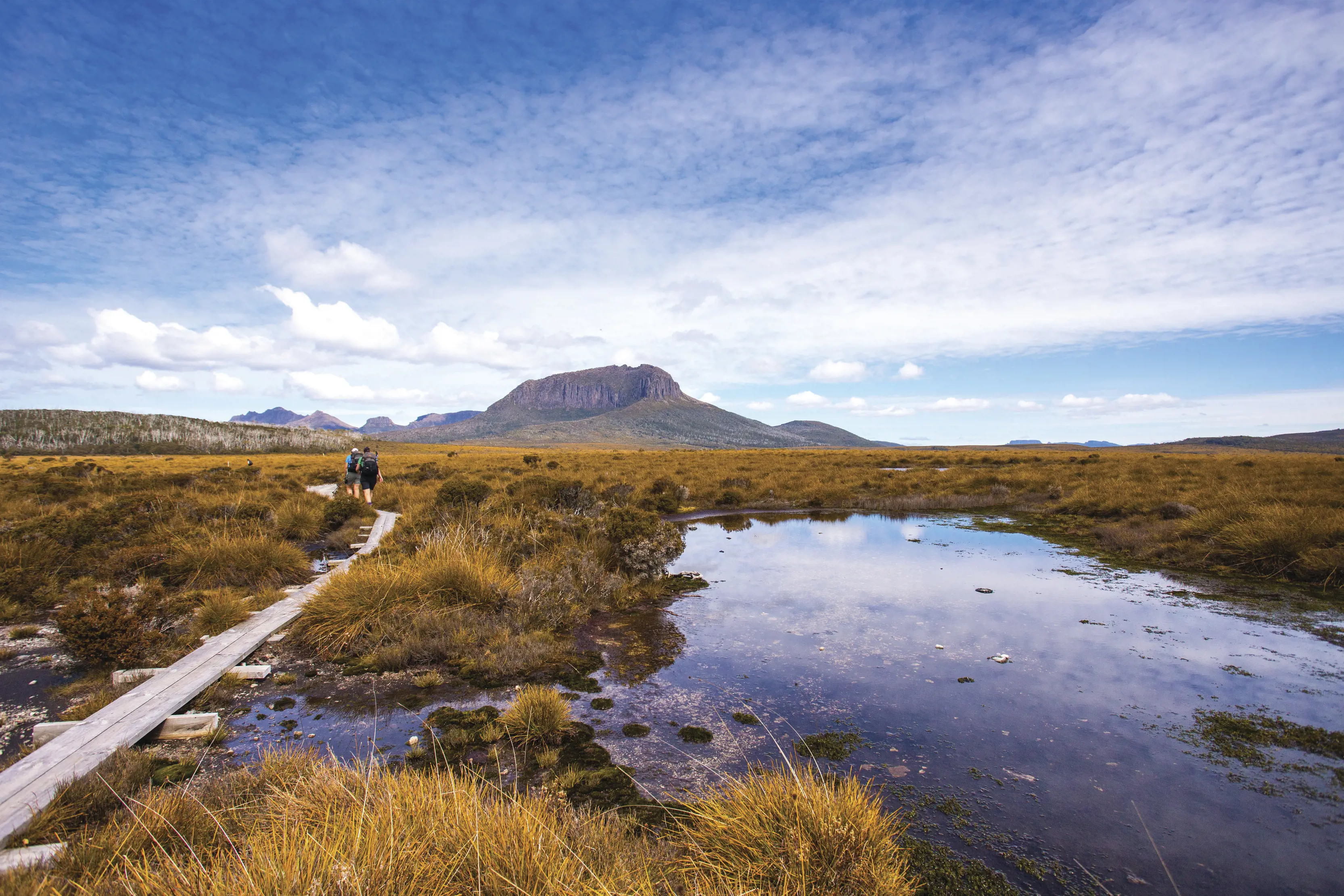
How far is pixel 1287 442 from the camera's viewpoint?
11156 centimetres

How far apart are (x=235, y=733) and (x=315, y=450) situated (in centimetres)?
10256

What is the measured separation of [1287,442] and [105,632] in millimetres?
167894

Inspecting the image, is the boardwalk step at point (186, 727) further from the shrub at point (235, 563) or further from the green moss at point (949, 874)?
the green moss at point (949, 874)

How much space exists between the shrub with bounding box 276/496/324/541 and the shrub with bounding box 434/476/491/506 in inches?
121

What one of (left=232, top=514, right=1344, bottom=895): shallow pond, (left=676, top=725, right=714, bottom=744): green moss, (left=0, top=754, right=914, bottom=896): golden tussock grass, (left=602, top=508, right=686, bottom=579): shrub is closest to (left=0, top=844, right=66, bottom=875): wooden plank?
(left=0, top=754, right=914, bottom=896): golden tussock grass

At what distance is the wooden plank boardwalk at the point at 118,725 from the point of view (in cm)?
367

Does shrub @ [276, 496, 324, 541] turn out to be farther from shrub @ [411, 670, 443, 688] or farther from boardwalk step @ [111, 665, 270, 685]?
shrub @ [411, 670, 443, 688]

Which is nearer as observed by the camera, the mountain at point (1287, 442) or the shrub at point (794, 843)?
the shrub at point (794, 843)

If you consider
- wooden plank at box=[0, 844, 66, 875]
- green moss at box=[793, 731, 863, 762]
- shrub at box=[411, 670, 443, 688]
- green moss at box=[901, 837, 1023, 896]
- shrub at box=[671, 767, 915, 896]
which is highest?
shrub at box=[671, 767, 915, 896]

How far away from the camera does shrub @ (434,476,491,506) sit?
14.5m

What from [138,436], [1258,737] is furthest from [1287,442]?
[138,436]

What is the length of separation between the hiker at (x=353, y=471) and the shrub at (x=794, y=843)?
58.4 feet

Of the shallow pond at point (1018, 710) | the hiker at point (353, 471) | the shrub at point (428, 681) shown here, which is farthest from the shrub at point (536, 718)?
the hiker at point (353, 471)

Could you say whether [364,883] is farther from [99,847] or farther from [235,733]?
[235,733]
